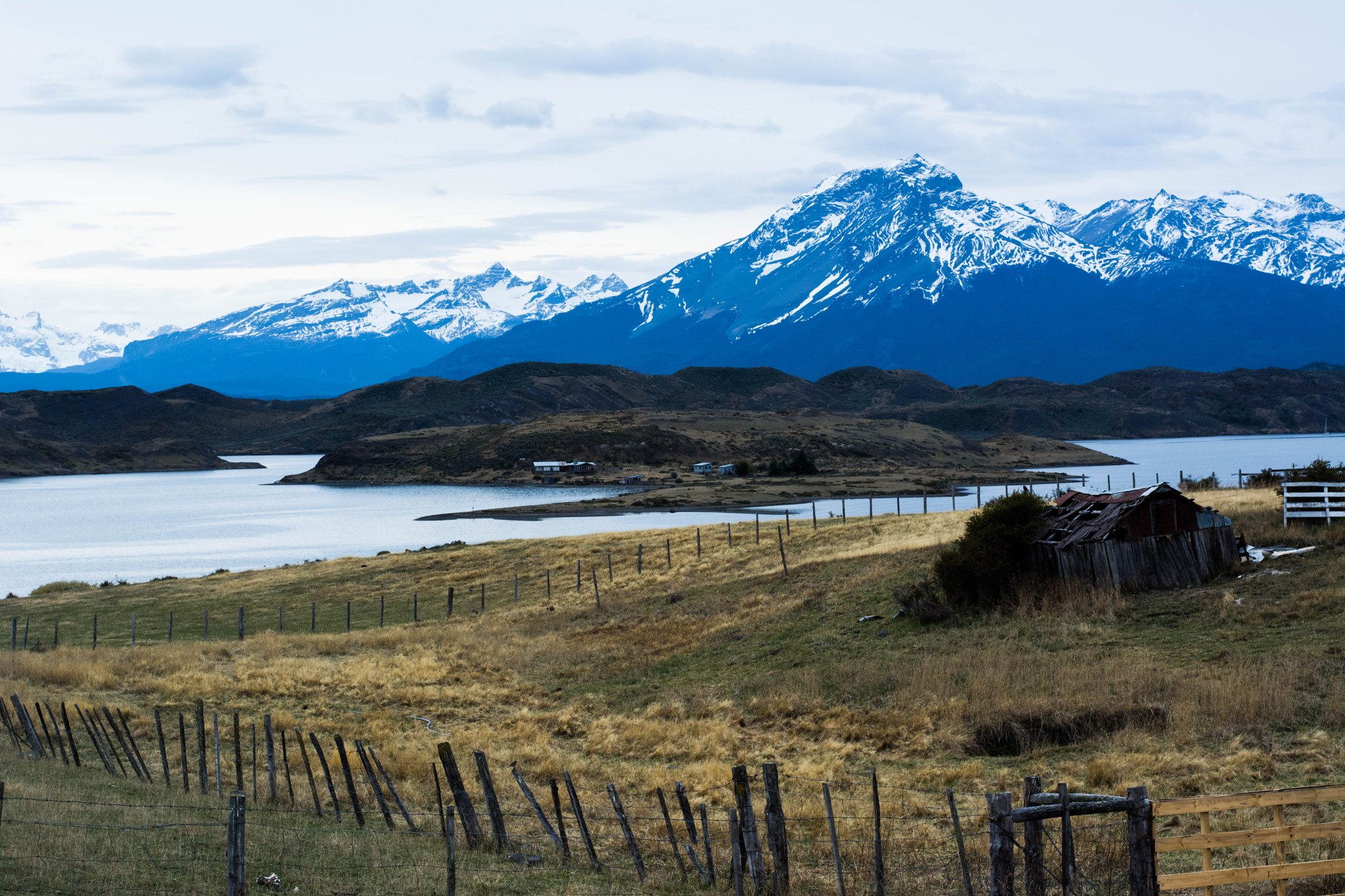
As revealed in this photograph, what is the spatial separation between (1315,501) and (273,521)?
106m

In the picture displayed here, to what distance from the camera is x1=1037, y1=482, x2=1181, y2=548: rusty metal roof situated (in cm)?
3002

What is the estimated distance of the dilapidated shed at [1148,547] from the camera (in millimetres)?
29594

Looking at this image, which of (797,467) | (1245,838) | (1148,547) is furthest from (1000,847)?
(797,467)

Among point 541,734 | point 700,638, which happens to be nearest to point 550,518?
point 700,638

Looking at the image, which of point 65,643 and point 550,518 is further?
point 550,518

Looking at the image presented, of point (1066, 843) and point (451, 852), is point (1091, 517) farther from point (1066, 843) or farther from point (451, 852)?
point (451, 852)

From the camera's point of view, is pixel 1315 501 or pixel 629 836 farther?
pixel 1315 501

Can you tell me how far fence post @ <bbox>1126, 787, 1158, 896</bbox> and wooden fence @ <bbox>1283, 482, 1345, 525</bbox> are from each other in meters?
26.8

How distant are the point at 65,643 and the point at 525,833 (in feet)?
112

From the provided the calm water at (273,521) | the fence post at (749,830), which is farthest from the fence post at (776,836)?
the calm water at (273,521)

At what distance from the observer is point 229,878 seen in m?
11.4

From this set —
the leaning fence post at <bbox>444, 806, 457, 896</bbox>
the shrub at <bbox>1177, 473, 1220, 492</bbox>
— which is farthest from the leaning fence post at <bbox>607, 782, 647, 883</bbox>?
the shrub at <bbox>1177, 473, 1220, 492</bbox>

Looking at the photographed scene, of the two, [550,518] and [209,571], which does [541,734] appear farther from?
[550,518]

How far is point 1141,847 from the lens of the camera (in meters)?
9.60
